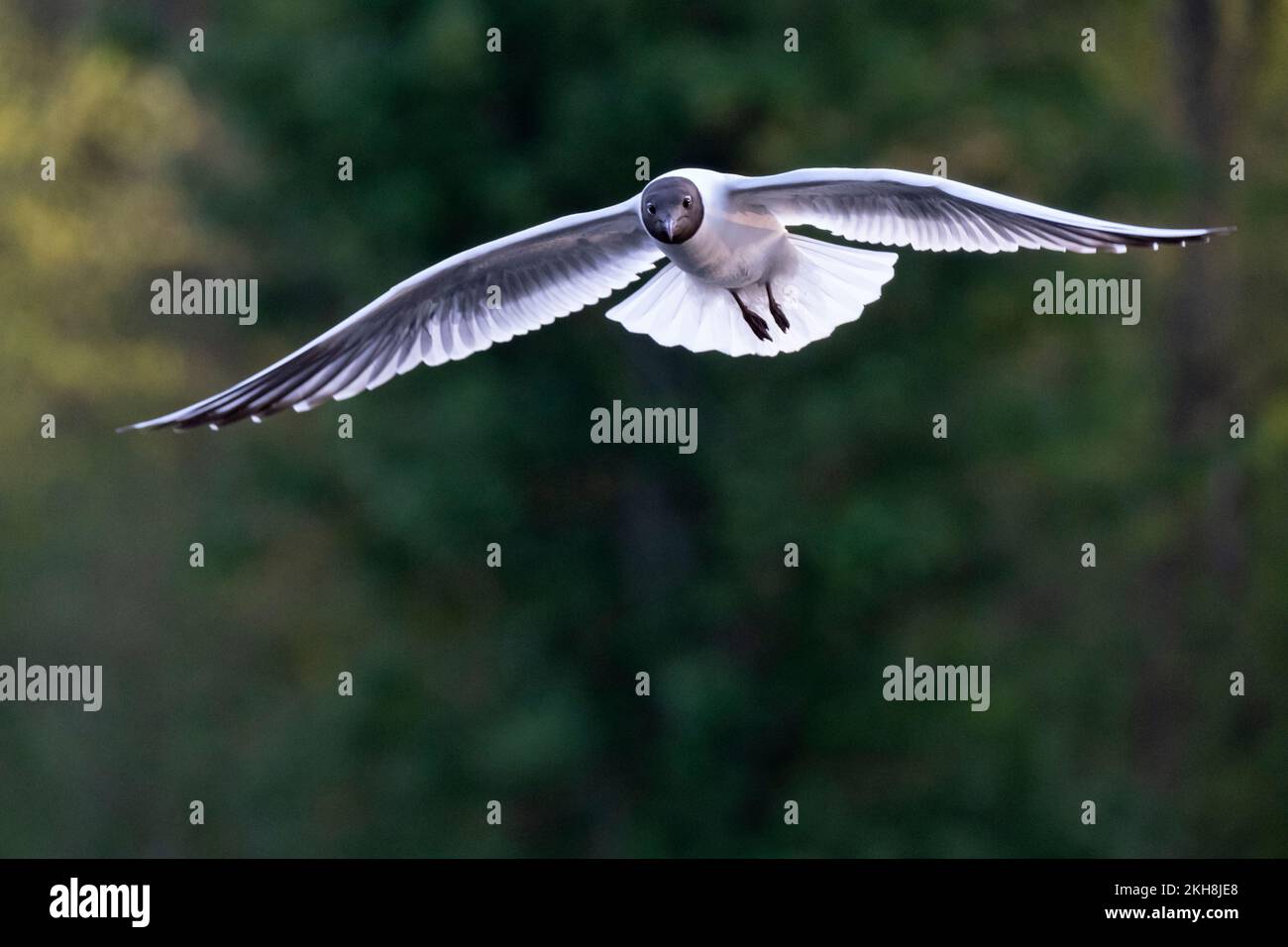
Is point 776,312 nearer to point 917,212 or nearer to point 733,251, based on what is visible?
Result: point 733,251

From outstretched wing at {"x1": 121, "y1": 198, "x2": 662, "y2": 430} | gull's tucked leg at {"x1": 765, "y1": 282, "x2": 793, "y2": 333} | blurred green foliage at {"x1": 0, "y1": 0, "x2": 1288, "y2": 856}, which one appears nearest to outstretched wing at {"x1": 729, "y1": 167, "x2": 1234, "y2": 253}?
gull's tucked leg at {"x1": 765, "y1": 282, "x2": 793, "y2": 333}

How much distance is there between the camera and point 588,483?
1109 cm

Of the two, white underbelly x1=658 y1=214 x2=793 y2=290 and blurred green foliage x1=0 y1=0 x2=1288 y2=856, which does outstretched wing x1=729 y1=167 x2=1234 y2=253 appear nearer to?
white underbelly x1=658 y1=214 x2=793 y2=290

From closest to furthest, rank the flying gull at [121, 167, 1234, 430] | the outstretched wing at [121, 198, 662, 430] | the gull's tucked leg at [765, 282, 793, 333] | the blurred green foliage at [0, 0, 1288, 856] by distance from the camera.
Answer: the flying gull at [121, 167, 1234, 430]
the outstretched wing at [121, 198, 662, 430]
the gull's tucked leg at [765, 282, 793, 333]
the blurred green foliage at [0, 0, 1288, 856]

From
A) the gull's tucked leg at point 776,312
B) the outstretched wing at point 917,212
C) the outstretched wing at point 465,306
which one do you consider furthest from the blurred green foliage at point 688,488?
the outstretched wing at point 917,212

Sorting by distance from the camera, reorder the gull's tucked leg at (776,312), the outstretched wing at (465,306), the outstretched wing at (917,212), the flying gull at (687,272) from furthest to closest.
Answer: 1. the gull's tucked leg at (776,312)
2. the outstretched wing at (465,306)
3. the flying gull at (687,272)
4. the outstretched wing at (917,212)

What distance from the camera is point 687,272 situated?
5.04 meters

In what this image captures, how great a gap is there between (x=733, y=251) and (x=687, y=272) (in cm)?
14

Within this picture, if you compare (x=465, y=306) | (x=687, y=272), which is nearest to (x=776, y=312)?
(x=687, y=272)

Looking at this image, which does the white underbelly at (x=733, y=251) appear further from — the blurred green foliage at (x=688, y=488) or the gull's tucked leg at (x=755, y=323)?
the blurred green foliage at (x=688, y=488)

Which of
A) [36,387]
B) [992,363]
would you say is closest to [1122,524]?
[992,363]

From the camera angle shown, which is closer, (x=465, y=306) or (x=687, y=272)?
(x=687, y=272)

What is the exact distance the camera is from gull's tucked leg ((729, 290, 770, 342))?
5.16 metres

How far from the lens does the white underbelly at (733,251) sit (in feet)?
15.8
